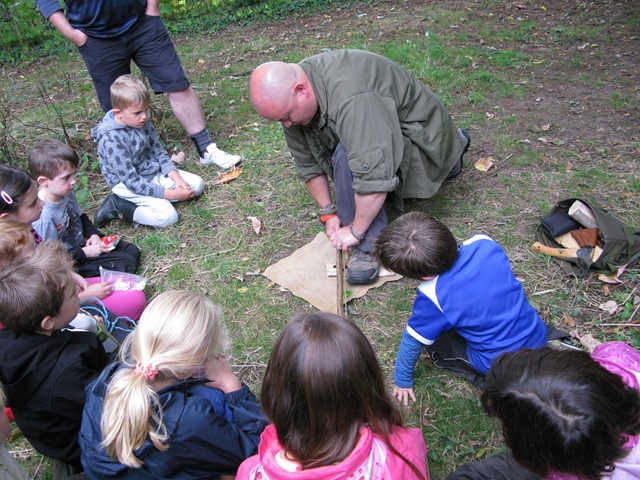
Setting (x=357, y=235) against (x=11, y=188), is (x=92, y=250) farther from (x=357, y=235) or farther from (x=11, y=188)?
(x=357, y=235)

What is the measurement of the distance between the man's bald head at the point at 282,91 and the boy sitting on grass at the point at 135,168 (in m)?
1.31

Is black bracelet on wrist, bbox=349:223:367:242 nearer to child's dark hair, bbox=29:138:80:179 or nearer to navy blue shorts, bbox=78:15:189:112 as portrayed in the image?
child's dark hair, bbox=29:138:80:179

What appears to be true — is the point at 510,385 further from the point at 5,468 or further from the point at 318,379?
the point at 5,468

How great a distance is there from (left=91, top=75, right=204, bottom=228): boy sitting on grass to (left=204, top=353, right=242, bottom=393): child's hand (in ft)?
7.16

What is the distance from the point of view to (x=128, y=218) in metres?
4.04

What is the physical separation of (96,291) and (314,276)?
4.69 ft

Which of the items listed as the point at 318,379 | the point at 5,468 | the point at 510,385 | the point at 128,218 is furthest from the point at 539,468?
the point at 128,218

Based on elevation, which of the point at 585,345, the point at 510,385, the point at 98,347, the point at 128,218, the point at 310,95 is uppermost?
the point at 310,95

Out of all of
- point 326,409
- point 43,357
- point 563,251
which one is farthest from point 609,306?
point 43,357

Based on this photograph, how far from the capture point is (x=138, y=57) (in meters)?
4.50

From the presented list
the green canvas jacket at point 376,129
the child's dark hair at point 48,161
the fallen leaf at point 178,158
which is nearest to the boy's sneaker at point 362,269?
the green canvas jacket at point 376,129

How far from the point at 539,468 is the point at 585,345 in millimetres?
1437

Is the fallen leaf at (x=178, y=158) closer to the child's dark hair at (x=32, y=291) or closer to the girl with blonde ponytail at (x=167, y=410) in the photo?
the child's dark hair at (x=32, y=291)

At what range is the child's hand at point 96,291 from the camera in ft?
9.90
